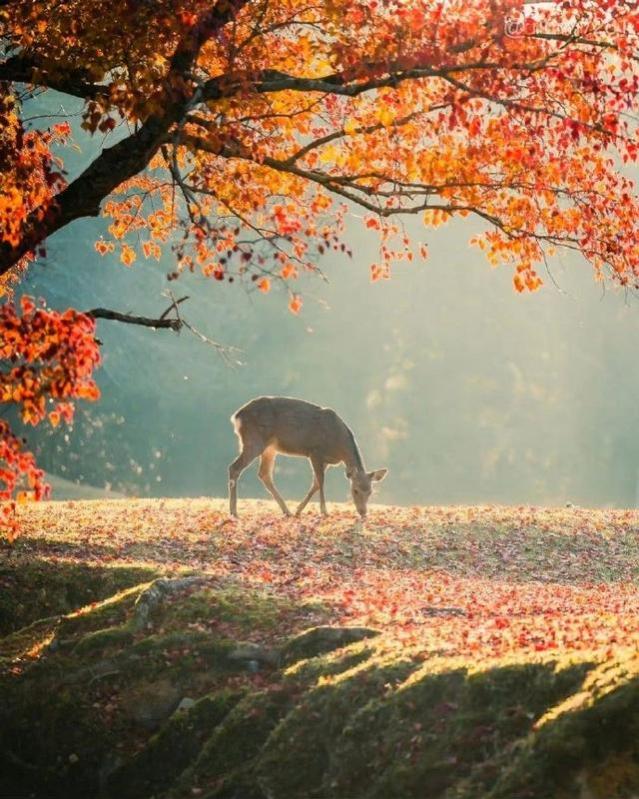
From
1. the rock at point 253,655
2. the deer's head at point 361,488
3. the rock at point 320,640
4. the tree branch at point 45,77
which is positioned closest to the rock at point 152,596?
the rock at point 253,655

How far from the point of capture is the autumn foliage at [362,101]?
10461 millimetres

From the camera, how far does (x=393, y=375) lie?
6406cm

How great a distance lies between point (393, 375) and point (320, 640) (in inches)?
2131

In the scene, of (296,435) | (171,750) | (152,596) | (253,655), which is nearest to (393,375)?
(296,435)

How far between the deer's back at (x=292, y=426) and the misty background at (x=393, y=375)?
27028mm

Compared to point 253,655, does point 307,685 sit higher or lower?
lower

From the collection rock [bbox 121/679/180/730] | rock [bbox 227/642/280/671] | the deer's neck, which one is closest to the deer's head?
the deer's neck

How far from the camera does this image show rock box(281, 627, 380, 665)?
10102 mm

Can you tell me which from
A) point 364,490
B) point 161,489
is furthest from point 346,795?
point 161,489

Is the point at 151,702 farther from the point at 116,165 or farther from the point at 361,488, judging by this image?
the point at 361,488

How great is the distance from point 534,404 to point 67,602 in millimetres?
52128

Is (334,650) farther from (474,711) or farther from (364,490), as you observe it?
(364,490)

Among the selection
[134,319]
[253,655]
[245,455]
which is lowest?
[253,655]

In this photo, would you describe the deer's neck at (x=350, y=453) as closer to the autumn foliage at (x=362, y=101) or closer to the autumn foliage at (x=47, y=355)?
the autumn foliage at (x=362, y=101)
